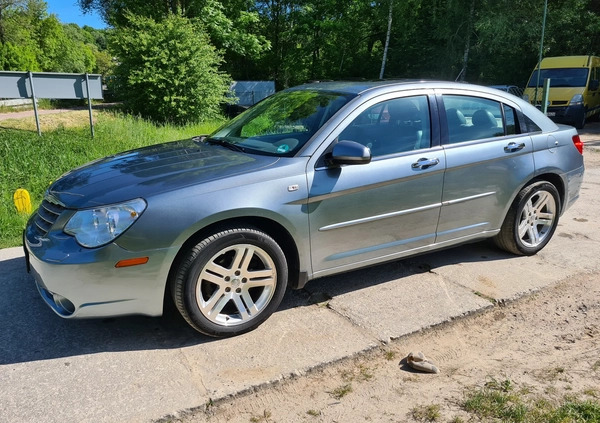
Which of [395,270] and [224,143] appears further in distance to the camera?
[395,270]

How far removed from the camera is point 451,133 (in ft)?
12.9

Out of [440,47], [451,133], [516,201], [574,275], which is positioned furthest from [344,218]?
[440,47]

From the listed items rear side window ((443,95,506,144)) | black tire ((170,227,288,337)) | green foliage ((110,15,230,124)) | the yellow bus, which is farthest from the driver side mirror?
the yellow bus

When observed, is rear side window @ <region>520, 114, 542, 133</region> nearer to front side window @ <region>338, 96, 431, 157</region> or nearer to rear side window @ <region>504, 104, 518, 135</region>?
rear side window @ <region>504, 104, 518, 135</region>

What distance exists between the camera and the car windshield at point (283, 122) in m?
3.49

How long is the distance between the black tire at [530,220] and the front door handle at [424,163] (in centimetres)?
111

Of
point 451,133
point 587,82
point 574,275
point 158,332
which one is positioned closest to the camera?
point 158,332

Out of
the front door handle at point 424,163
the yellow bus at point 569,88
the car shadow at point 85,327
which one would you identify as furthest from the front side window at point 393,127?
the yellow bus at point 569,88

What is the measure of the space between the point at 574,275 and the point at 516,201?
2.67ft

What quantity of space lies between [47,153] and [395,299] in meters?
6.53

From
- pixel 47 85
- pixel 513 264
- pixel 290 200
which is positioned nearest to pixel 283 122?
pixel 290 200

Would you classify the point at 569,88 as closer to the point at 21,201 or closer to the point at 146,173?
the point at 21,201

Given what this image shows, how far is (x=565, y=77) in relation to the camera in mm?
16797

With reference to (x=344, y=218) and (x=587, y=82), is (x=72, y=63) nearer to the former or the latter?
(x=587, y=82)
